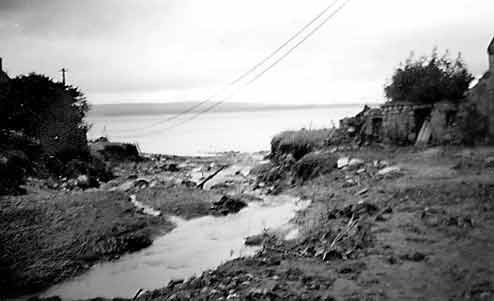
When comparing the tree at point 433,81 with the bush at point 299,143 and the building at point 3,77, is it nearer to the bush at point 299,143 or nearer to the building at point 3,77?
the bush at point 299,143

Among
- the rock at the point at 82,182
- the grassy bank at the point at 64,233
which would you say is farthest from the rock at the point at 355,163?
the rock at the point at 82,182

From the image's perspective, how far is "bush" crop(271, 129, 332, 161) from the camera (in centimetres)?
1903

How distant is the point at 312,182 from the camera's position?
1428 centimetres

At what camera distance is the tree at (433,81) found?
1580cm

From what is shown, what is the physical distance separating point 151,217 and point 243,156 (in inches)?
714

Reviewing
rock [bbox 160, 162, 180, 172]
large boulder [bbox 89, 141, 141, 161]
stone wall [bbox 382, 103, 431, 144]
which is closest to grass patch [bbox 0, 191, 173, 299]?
stone wall [bbox 382, 103, 431, 144]

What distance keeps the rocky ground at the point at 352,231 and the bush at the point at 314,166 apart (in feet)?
0.34

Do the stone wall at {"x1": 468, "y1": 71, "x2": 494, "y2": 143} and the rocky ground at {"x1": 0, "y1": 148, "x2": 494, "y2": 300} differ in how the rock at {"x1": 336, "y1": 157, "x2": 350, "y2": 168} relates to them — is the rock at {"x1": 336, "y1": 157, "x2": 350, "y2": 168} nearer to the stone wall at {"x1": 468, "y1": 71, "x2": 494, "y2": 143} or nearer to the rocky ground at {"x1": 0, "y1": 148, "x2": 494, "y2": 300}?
the rocky ground at {"x1": 0, "y1": 148, "x2": 494, "y2": 300}

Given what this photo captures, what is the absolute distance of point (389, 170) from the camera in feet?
39.7

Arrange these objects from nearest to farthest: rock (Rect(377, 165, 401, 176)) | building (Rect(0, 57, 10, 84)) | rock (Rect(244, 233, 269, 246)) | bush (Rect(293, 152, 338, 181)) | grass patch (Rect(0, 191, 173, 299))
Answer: grass patch (Rect(0, 191, 173, 299)), rock (Rect(244, 233, 269, 246)), rock (Rect(377, 165, 401, 176)), bush (Rect(293, 152, 338, 181)), building (Rect(0, 57, 10, 84))

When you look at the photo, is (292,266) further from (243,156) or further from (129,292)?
(243,156)

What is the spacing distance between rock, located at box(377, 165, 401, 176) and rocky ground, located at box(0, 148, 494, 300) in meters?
0.03

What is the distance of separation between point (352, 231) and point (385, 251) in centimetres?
118

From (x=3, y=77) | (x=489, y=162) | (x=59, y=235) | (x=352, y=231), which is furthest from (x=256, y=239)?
(x=3, y=77)
